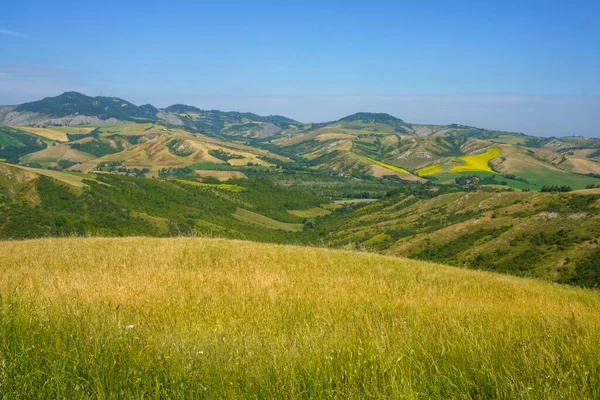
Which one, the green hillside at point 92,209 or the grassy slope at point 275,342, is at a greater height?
the grassy slope at point 275,342

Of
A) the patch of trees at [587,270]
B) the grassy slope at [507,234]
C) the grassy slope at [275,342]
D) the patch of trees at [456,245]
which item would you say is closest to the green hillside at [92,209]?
the grassy slope at [507,234]

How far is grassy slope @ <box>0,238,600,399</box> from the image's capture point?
125 inches

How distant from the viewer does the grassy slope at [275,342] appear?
3.18 meters

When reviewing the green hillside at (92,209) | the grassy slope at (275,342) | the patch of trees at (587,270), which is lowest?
the green hillside at (92,209)

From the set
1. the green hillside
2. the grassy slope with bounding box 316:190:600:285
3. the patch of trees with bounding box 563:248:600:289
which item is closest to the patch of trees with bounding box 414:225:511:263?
the grassy slope with bounding box 316:190:600:285

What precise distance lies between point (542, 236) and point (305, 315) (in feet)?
267

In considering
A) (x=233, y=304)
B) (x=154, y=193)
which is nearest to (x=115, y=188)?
(x=154, y=193)

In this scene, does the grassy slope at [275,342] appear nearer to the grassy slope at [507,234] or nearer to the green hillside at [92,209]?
the grassy slope at [507,234]

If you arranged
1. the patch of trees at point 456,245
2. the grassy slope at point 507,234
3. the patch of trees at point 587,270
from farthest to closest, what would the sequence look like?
the patch of trees at point 456,245
the grassy slope at point 507,234
the patch of trees at point 587,270

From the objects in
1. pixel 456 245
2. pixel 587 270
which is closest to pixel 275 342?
pixel 587 270

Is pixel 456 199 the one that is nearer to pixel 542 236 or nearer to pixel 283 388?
pixel 542 236

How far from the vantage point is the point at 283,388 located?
10.3 ft

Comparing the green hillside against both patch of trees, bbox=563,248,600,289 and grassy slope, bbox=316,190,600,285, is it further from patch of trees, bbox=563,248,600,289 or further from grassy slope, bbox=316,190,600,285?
patch of trees, bbox=563,248,600,289

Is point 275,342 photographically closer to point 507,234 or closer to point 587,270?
point 587,270
